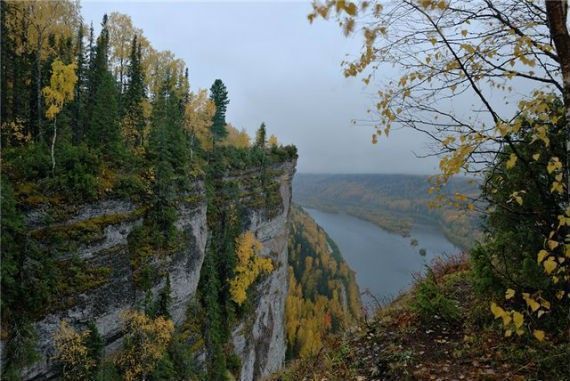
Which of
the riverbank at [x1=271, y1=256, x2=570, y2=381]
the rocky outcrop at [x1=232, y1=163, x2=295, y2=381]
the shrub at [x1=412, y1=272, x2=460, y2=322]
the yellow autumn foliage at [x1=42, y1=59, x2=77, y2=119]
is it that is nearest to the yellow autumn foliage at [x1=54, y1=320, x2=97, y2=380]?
the yellow autumn foliage at [x1=42, y1=59, x2=77, y2=119]

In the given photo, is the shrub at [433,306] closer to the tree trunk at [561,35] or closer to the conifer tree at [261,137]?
the tree trunk at [561,35]

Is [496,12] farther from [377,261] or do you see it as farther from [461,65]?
[377,261]

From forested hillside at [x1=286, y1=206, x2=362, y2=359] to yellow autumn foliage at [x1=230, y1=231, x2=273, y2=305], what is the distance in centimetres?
2763

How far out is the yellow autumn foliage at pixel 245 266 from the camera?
33344 millimetres

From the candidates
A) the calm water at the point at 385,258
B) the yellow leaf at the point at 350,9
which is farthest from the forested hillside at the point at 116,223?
the calm water at the point at 385,258

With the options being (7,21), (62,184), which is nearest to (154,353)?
(62,184)

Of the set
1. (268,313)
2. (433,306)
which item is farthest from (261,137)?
(433,306)

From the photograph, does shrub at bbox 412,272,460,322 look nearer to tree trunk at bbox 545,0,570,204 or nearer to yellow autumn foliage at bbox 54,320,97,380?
tree trunk at bbox 545,0,570,204

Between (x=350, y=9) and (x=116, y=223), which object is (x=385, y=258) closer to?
(x=116, y=223)

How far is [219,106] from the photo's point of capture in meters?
49.7

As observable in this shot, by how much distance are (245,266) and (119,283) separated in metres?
15.3

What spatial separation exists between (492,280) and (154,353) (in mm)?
20202

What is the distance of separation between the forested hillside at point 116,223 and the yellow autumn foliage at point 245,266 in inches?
5.7

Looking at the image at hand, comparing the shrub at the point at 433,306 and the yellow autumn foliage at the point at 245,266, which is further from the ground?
the shrub at the point at 433,306
